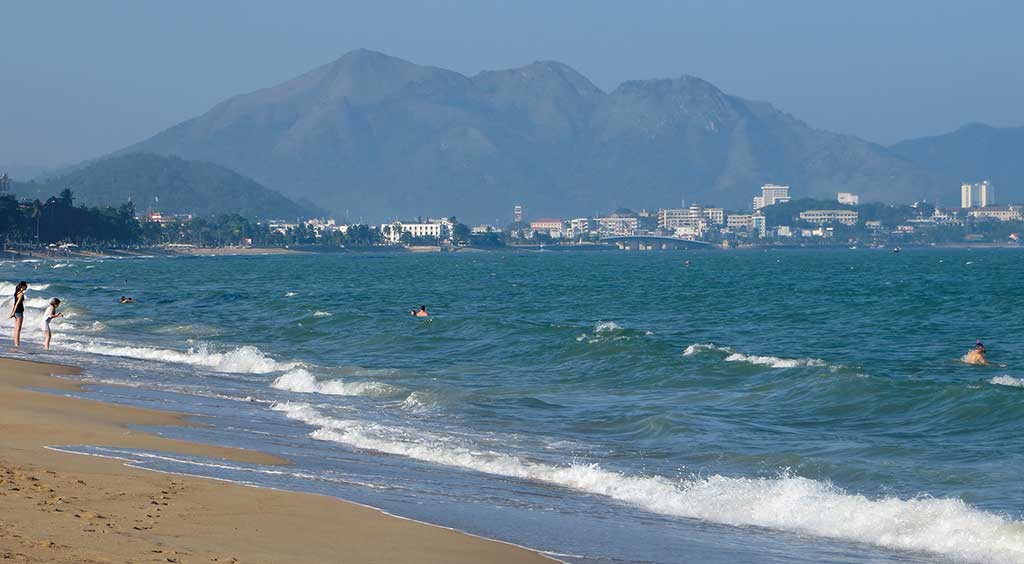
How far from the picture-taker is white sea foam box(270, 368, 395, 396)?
26781mm

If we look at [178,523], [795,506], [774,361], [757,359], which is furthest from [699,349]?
[178,523]

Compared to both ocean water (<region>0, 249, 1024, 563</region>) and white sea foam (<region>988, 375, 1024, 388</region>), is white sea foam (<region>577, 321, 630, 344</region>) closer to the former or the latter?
ocean water (<region>0, 249, 1024, 563</region>)

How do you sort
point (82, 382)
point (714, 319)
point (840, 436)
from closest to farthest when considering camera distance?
point (840, 436) < point (82, 382) < point (714, 319)

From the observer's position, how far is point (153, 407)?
863 inches

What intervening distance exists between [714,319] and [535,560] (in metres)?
40.4

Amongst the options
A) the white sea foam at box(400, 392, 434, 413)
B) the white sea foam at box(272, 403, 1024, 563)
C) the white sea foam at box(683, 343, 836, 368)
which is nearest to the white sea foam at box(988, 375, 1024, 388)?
the white sea foam at box(683, 343, 836, 368)

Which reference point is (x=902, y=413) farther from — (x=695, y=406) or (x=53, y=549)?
(x=53, y=549)

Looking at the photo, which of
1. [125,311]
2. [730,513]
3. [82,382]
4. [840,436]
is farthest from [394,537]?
[125,311]

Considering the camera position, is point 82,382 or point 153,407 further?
point 82,382

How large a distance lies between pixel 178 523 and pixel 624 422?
11.9 metres

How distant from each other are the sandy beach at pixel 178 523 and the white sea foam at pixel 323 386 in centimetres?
1122

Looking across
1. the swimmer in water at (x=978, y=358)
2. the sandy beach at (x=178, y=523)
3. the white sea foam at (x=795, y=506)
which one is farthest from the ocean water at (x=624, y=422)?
the sandy beach at (x=178, y=523)

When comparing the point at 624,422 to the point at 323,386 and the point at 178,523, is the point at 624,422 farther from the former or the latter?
the point at 178,523

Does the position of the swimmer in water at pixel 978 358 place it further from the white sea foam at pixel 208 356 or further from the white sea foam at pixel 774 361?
the white sea foam at pixel 208 356
